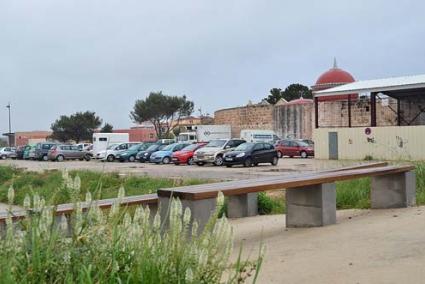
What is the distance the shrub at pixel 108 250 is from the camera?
9.36ft

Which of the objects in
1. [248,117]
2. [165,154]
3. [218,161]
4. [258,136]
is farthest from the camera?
[248,117]

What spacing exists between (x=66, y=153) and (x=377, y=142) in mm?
24645

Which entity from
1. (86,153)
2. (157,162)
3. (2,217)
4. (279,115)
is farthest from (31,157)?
(2,217)

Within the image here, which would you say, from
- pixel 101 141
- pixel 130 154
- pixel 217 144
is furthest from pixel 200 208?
pixel 101 141

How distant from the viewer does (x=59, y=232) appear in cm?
315

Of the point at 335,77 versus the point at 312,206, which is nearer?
the point at 312,206

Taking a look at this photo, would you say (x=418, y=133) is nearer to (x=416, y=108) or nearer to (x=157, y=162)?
(x=416, y=108)

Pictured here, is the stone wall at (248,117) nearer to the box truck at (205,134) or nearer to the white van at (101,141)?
the box truck at (205,134)

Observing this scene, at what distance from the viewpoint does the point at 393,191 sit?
9508 millimetres

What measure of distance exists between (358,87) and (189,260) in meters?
35.4

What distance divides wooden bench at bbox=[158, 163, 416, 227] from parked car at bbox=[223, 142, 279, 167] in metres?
18.0

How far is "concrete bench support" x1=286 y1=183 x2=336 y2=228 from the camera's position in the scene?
26.3 ft

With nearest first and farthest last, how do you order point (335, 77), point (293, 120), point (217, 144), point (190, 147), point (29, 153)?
point (217, 144)
point (190, 147)
point (293, 120)
point (29, 153)
point (335, 77)

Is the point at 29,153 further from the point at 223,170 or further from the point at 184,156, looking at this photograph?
the point at 223,170
